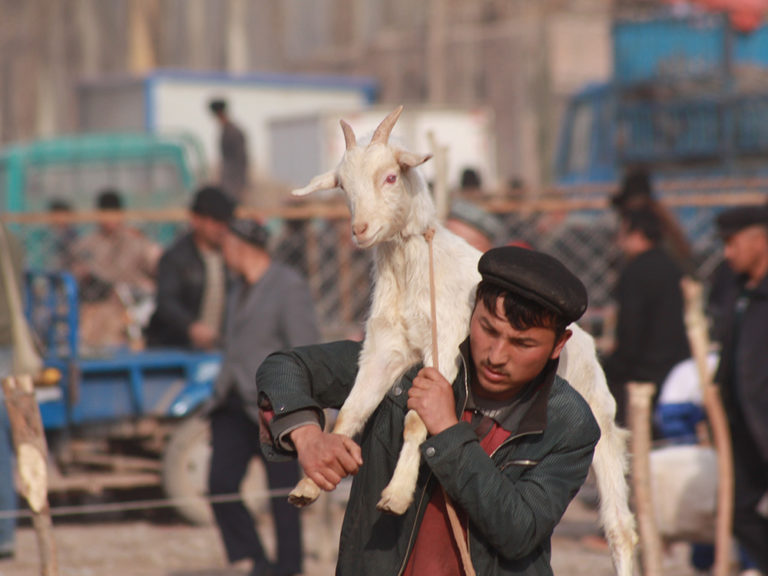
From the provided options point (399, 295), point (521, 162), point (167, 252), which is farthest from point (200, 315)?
point (521, 162)

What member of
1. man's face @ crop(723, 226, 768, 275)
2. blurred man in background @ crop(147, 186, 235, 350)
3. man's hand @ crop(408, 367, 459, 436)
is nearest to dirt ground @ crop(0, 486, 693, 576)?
blurred man in background @ crop(147, 186, 235, 350)

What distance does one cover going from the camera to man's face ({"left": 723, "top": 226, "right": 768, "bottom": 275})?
5.81 metres

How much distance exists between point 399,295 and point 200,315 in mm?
5341

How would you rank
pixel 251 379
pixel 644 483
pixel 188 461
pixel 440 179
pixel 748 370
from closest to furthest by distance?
1. pixel 440 179
2. pixel 644 483
3. pixel 748 370
4. pixel 251 379
5. pixel 188 461

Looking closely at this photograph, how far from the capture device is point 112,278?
10.1 m

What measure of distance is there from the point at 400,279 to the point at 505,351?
520mm

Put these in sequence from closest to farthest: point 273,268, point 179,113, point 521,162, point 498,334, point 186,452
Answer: point 498,334
point 273,268
point 186,452
point 179,113
point 521,162

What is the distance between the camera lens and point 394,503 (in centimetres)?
251

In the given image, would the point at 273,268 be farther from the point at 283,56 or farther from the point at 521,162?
the point at 283,56

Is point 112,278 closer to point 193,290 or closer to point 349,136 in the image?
point 193,290

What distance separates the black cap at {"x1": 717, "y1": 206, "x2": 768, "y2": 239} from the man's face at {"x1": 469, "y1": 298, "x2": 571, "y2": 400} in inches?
140

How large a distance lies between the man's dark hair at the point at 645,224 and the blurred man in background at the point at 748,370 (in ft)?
3.26

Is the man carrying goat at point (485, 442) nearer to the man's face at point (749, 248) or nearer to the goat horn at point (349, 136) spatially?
the goat horn at point (349, 136)

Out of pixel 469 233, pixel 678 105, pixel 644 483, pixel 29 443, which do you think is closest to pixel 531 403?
pixel 29 443
